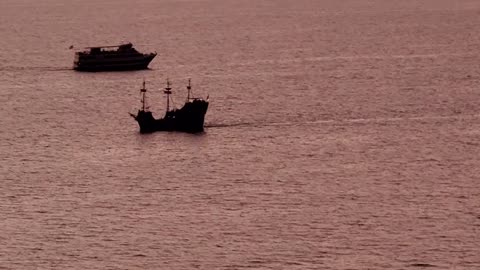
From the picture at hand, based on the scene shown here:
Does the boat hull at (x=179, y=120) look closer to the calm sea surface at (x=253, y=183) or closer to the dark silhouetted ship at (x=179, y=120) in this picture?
the dark silhouetted ship at (x=179, y=120)

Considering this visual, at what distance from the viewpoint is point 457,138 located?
153m

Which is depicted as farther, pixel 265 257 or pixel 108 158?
pixel 108 158

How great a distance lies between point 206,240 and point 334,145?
127ft

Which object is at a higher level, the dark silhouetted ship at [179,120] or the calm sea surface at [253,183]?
the dark silhouetted ship at [179,120]

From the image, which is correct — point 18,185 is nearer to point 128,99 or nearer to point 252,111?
point 252,111

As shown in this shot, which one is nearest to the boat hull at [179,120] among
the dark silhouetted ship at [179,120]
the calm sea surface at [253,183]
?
the dark silhouetted ship at [179,120]

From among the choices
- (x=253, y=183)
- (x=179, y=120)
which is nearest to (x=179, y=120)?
(x=179, y=120)

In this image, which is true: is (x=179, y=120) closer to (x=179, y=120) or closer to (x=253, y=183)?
(x=179, y=120)

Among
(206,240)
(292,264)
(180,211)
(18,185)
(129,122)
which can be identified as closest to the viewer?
(292,264)

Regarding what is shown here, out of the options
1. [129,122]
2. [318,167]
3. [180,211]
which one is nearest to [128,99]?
[129,122]

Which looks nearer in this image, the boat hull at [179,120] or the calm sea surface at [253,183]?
the calm sea surface at [253,183]

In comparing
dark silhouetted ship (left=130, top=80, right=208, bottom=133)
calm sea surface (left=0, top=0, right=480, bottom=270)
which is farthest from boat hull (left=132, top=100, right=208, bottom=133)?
calm sea surface (left=0, top=0, right=480, bottom=270)

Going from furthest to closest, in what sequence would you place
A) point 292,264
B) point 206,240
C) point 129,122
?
1. point 129,122
2. point 206,240
3. point 292,264

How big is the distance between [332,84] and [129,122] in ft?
116
